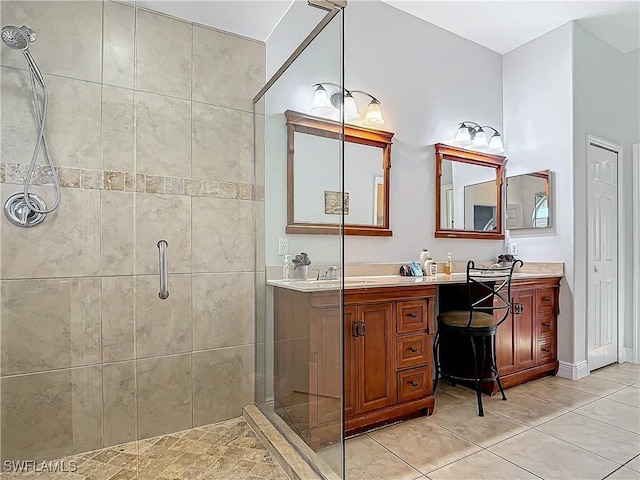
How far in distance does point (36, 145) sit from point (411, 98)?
99.4 inches

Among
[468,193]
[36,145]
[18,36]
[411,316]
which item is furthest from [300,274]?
[468,193]

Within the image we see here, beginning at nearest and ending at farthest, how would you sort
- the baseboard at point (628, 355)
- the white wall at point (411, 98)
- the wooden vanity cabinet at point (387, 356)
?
the wooden vanity cabinet at point (387, 356), the white wall at point (411, 98), the baseboard at point (628, 355)

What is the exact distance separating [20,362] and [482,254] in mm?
3345

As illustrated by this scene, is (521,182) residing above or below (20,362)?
above

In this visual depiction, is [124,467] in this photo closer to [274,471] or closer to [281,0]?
[274,471]

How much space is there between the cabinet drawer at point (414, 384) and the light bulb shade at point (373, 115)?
5.71 feet

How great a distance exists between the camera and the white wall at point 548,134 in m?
3.14

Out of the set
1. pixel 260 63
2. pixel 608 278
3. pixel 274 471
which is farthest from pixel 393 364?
pixel 608 278

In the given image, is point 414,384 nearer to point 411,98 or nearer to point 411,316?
point 411,316

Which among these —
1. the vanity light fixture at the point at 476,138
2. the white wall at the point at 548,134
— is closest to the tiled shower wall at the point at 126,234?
the vanity light fixture at the point at 476,138

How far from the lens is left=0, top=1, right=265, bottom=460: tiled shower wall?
1.57 meters

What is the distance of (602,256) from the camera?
133 inches

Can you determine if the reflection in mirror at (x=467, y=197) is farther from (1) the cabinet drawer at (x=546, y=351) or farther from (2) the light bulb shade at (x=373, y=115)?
(1) the cabinet drawer at (x=546, y=351)

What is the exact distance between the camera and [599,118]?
3385mm
